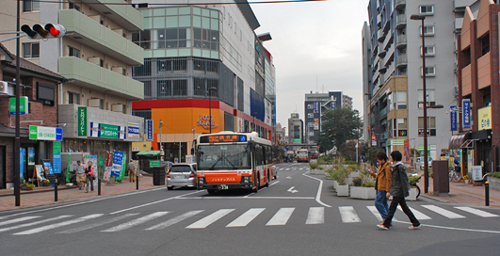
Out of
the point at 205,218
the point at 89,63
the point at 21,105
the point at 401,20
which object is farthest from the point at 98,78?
the point at 401,20

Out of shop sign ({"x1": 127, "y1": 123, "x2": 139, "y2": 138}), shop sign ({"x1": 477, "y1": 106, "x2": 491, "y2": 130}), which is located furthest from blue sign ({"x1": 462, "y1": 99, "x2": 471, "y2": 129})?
shop sign ({"x1": 127, "y1": 123, "x2": 139, "y2": 138})

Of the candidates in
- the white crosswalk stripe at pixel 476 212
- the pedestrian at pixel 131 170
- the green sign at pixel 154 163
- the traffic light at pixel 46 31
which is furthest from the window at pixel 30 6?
the white crosswalk stripe at pixel 476 212

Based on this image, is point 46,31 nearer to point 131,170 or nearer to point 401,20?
point 131,170

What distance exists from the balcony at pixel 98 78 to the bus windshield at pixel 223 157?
13.5 m

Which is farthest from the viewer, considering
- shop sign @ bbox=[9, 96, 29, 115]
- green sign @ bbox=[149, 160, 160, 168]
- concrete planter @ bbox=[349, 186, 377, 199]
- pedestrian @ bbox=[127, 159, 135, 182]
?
green sign @ bbox=[149, 160, 160, 168]

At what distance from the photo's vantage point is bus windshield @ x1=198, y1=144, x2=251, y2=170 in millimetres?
19625

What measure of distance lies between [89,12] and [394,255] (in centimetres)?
3105

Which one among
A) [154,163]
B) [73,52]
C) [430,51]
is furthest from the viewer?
[430,51]

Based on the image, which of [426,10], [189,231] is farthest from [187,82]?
[189,231]

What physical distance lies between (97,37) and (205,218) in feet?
75.9

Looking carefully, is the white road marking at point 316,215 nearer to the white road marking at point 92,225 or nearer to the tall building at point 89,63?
the white road marking at point 92,225

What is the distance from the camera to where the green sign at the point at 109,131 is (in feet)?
104

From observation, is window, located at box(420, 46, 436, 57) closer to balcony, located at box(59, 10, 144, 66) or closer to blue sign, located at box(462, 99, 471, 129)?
blue sign, located at box(462, 99, 471, 129)

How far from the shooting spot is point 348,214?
12531mm
